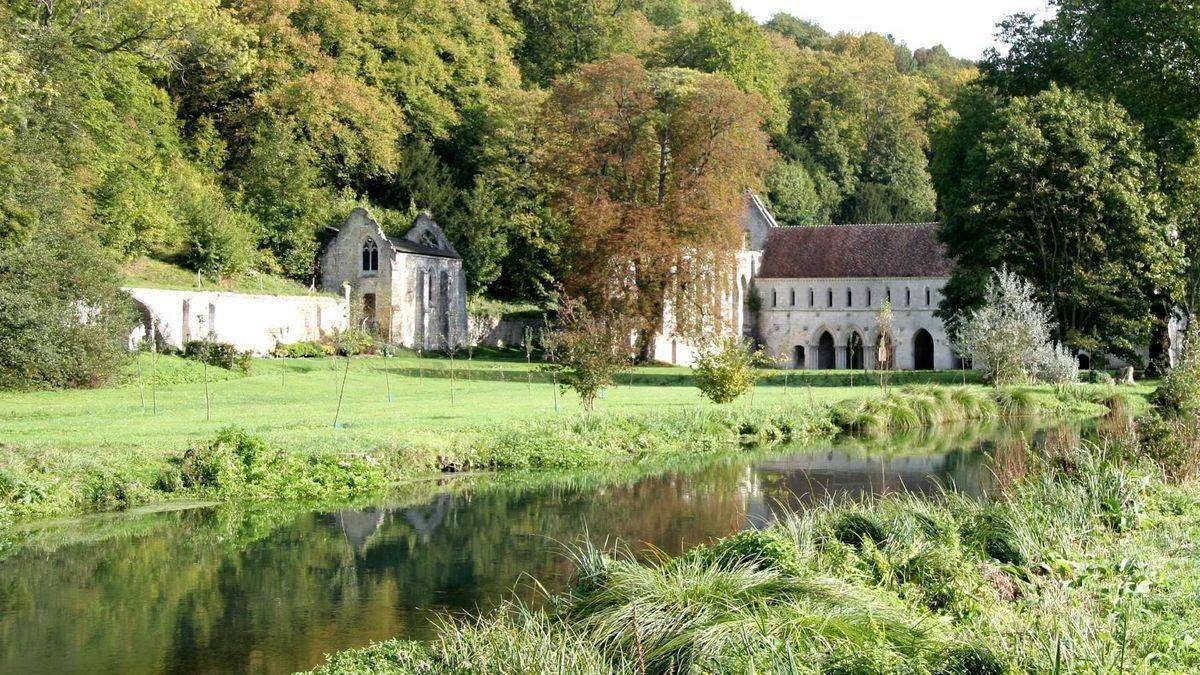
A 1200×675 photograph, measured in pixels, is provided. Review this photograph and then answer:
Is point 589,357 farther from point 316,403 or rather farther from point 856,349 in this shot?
point 856,349

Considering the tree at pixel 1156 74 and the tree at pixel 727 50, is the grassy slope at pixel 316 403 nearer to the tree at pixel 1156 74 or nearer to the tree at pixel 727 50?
the tree at pixel 1156 74

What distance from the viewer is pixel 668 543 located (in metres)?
16.2

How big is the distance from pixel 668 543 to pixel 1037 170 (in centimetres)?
3208

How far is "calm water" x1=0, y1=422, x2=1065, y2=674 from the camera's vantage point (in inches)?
474

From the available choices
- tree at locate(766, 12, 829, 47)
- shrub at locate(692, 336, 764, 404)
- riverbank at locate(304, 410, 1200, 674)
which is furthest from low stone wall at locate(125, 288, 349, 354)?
tree at locate(766, 12, 829, 47)

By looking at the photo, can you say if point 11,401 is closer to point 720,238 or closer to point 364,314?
point 364,314

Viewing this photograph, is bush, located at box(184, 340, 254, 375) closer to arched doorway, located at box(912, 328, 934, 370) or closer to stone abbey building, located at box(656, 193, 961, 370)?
stone abbey building, located at box(656, 193, 961, 370)

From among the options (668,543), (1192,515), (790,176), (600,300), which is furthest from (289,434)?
(790,176)

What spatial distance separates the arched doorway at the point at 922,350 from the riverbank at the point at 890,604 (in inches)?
2147

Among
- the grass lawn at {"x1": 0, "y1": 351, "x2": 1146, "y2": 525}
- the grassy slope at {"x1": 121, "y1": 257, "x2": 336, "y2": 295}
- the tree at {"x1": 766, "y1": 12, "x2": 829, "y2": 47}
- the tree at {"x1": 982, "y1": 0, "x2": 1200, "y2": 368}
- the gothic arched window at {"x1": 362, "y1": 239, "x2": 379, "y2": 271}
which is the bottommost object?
the grass lawn at {"x1": 0, "y1": 351, "x2": 1146, "y2": 525}

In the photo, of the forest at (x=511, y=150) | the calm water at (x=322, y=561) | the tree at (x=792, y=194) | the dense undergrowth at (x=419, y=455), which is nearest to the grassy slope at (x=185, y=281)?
the forest at (x=511, y=150)

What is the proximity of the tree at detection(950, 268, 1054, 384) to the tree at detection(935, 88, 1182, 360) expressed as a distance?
3.42 metres

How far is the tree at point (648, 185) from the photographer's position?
50438 millimetres

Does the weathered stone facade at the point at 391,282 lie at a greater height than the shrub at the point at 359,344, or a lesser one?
greater
